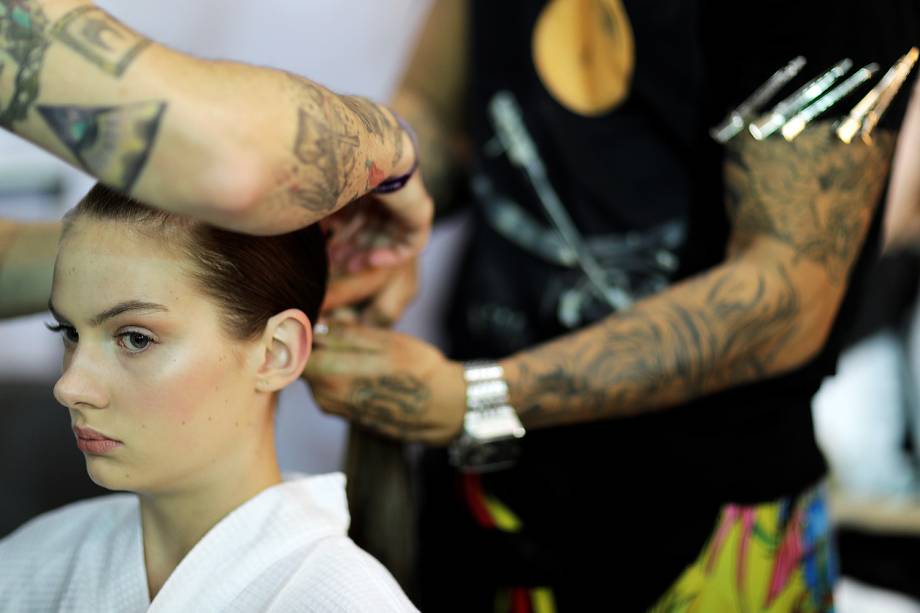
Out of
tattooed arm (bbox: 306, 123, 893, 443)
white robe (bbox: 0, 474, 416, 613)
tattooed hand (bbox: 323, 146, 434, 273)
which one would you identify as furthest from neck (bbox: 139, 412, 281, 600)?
tattooed hand (bbox: 323, 146, 434, 273)

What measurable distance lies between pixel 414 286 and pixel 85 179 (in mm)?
777

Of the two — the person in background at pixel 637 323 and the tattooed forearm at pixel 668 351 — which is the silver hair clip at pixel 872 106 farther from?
the tattooed forearm at pixel 668 351

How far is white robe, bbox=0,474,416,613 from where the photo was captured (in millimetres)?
903

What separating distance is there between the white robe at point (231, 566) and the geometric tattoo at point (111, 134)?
0.42 m

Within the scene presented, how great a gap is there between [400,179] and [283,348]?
0.20 m

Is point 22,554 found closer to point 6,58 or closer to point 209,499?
point 209,499

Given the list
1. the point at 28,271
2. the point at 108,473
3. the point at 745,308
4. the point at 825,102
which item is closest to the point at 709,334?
the point at 745,308

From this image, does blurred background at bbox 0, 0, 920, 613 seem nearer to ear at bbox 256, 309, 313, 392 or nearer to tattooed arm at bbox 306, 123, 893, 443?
tattooed arm at bbox 306, 123, 893, 443

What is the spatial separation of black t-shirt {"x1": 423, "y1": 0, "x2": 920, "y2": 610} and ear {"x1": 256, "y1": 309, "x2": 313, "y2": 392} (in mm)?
423

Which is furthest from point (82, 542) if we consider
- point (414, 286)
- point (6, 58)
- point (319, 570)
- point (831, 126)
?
point (831, 126)

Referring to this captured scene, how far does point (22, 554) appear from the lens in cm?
111

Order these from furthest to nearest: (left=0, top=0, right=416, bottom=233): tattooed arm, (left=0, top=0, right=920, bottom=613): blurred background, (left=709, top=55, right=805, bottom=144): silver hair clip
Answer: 1. (left=0, top=0, right=920, bottom=613): blurred background
2. (left=709, top=55, right=805, bottom=144): silver hair clip
3. (left=0, top=0, right=416, bottom=233): tattooed arm

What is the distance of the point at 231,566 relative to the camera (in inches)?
37.3

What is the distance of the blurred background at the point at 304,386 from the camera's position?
5.39 ft
